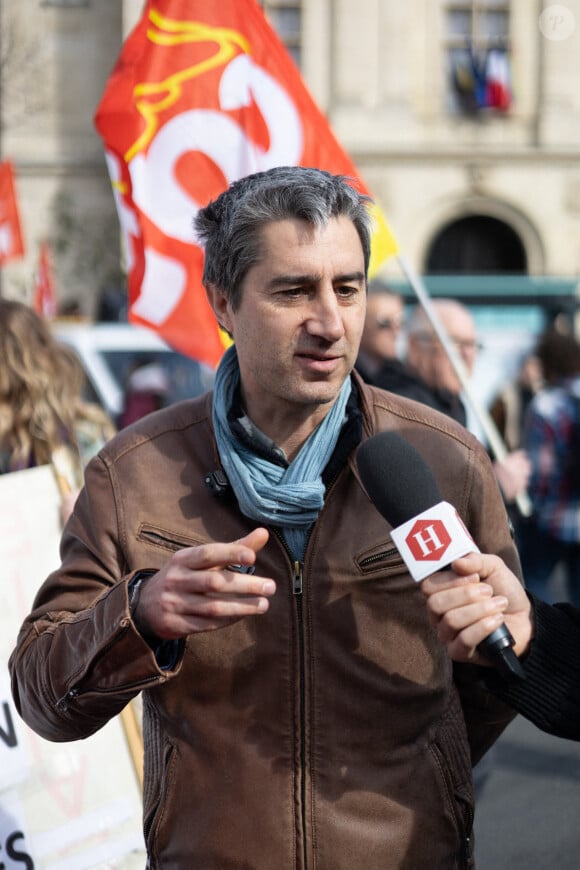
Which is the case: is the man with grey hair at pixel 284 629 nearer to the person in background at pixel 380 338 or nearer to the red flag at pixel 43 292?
the person in background at pixel 380 338

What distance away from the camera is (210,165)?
3.95m

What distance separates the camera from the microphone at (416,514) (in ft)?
5.27

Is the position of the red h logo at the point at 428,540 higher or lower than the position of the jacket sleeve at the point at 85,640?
higher

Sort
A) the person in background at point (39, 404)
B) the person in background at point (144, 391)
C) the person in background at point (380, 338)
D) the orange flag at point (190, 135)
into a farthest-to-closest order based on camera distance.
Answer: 1. the person in background at point (144, 391)
2. the person in background at point (380, 338)
3. the orange flag at point (190, 135)
4. the person in background at point (39, 404)

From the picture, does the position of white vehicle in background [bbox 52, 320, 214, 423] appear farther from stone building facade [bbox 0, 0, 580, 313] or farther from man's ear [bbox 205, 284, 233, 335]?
stone building facade [bbox 0, 0, 580, 313]

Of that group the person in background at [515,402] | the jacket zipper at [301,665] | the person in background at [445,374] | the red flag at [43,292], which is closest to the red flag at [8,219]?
the red flag at [43,292]

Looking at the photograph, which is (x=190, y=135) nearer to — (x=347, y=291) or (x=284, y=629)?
(x=347, y=291)

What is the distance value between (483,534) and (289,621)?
36cm

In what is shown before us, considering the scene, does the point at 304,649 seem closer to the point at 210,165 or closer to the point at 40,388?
the point at 40,388

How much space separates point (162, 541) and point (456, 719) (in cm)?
57

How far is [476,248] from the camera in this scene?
86.0ft

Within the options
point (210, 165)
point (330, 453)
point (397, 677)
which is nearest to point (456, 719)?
point (397, 677)

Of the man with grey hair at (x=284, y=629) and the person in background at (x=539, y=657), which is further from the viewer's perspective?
the man with grey hair at (x=284, y=629)

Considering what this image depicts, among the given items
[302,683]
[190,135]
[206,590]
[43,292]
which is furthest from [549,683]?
[43,292]
